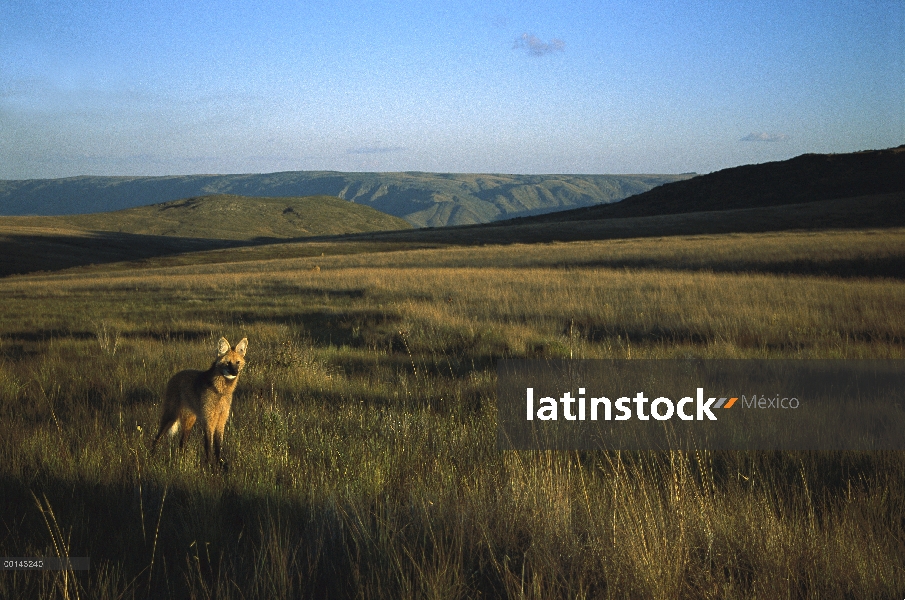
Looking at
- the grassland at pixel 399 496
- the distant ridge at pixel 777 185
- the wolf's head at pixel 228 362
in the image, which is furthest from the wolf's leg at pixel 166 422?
the distant ridge at pixel 777 185

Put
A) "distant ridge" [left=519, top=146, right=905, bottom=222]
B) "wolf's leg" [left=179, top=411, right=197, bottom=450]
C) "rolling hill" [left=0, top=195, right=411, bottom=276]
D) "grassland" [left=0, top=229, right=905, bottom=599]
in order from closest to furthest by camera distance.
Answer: "grassland" [left=0, top=229, right=905, bottom=599] → "wolf's leg" [left=179, top=411, right=197, bottom=450] → "rolling hill" [left=0, top=195, right=411, bottom=276] → "distant ridge" [left=519, top=146, right=905, bottom=222]

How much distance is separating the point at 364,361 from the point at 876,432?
18.2ft

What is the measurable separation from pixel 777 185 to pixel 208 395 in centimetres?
9306

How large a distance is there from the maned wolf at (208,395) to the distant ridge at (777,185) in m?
81.6

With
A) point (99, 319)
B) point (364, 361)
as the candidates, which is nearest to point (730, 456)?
point (364, 361)

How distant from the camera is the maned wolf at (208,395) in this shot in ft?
11.9

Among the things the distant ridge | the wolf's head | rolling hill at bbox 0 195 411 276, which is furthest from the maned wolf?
the distant ridge

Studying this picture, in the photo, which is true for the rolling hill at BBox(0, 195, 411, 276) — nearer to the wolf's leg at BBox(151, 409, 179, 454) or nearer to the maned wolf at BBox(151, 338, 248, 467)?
the wolf's leg at BBox(151, 409, 179, 454)

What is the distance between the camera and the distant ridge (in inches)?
2948

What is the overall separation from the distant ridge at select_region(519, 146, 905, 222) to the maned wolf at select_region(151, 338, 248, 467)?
81551 millimetres

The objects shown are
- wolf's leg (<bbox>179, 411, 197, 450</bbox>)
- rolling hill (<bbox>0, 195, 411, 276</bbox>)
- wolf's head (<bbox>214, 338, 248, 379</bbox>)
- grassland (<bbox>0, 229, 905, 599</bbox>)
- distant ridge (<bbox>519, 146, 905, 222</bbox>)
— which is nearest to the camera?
grassland (<bbox>0, 229, 905, 599</bbox>)

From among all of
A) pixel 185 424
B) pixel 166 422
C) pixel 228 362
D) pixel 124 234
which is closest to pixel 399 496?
pixel 228 362

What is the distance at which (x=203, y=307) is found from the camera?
1527 cm

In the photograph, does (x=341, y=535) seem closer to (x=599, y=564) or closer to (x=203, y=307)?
(x=599, y=564)
